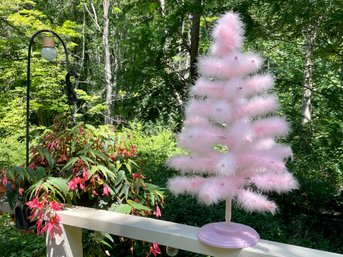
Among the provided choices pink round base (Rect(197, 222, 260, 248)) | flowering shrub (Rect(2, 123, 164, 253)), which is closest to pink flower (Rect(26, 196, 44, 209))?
flowering shrub (Rect(2, 123, 164, 253))

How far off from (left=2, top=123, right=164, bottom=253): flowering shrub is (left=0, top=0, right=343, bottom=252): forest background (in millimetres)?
998

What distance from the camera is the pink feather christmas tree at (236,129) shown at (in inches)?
41.2

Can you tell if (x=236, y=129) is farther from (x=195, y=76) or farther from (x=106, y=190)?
(x=195, y=76)

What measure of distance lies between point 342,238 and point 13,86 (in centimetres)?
844

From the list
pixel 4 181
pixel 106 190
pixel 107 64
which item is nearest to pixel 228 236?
pixel 106 190

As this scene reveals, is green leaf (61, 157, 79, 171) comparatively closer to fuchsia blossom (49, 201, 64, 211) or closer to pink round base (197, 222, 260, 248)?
fuchsia blossom (49, 201, 64, 211)

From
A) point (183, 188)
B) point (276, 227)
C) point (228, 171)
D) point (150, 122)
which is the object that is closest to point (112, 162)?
point (183, 188)

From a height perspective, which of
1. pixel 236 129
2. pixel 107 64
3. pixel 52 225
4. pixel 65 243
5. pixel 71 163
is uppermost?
pixel 107 64

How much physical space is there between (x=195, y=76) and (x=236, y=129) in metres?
2.53

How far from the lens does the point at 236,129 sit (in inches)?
40.9

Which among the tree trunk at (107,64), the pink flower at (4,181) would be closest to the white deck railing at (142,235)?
the pink flower at (4,181)

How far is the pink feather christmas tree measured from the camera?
3.43ft

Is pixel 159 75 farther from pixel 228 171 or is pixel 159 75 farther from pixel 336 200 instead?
pixel 228 171

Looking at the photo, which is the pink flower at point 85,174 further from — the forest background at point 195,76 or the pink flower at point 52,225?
the forest background at point 195,76
